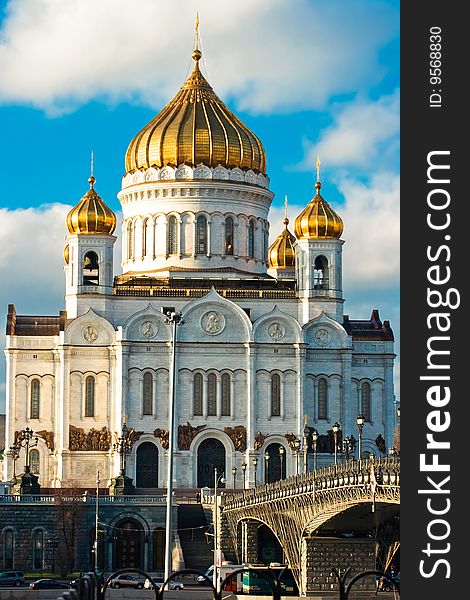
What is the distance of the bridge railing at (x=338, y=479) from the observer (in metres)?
45.9

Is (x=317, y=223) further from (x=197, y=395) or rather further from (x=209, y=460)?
(x=209, y=460)

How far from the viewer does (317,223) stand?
310 feet

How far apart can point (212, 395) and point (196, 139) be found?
15.0 metres

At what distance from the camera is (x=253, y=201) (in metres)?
98.9

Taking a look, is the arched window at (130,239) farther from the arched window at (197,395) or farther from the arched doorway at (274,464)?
the arched doorway at (274,464)

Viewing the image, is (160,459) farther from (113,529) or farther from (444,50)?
(444,50)

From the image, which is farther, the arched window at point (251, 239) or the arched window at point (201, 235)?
the arched window at point (251, 239)

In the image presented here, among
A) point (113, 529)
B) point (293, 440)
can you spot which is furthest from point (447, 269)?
point (293, 440)

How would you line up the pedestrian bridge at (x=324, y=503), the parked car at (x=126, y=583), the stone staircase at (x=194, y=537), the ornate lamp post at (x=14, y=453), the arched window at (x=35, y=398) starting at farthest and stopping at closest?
the arched window at (x=35, y=398) → the ornate lamp post at (x=14, y=453) → the stone staircase at (x=194, y=537) → the parked car at (x=126, y=583) → the pedestrian bridge at (x=324, y=503)

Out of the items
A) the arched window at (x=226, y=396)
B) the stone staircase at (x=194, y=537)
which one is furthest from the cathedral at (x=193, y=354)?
the stone staircase at (x=194, y=537)

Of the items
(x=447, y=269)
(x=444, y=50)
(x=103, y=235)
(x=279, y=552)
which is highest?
(x=103, y=235)

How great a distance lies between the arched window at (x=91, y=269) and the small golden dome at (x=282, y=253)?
47.4 ft

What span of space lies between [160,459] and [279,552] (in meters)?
16.8

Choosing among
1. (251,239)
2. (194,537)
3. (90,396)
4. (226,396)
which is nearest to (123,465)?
(90,396)
